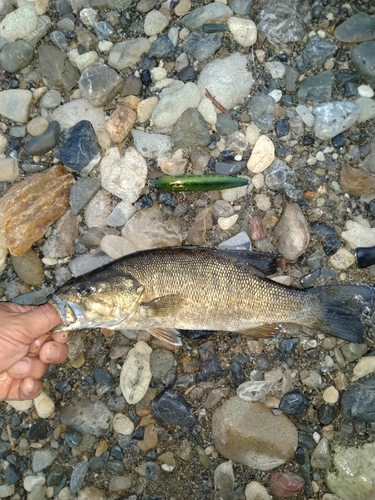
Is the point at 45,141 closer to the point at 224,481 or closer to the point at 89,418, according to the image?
the point at 89,418

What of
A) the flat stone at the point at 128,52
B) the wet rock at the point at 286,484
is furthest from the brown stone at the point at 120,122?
the wet rock at the point at 286,484

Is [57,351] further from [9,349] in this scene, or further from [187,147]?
[187,147]

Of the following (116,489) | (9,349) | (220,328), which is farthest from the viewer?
(116,489)

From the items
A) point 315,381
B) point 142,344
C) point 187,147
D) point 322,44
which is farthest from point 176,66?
point 315,381

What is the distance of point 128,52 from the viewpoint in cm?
486

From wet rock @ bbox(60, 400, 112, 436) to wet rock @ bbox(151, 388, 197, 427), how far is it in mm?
539

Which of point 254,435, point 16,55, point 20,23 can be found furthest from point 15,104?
point 254,435

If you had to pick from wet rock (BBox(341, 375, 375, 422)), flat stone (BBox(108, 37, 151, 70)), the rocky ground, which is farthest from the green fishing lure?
wet rock (BBox(341, 375, 375, 422))

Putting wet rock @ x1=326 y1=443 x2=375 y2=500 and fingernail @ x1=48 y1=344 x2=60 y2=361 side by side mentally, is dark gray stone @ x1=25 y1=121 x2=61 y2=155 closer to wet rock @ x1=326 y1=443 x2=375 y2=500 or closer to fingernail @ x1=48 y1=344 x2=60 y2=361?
fingernail @ x1=48 y1=344 x2=60 y2=361

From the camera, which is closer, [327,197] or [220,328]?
[220,328]

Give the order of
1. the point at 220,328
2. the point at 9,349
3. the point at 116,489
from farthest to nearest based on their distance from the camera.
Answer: the point at 116,489 < the point at 220,328 < the point at 9,349

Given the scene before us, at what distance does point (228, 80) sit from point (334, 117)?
118 cm

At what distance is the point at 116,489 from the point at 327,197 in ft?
12.4

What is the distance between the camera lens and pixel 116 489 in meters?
4.68
